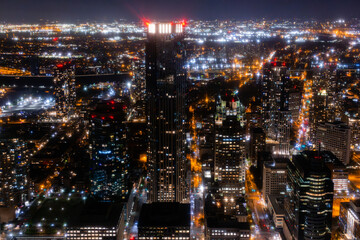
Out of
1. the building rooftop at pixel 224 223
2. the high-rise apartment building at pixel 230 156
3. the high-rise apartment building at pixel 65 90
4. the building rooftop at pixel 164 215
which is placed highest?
the high-rise apartment building at pixel 65 90

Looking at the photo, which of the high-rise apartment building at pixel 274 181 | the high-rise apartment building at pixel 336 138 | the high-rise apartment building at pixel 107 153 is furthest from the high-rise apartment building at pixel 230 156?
the high-rise apartment building at pixel 336 138

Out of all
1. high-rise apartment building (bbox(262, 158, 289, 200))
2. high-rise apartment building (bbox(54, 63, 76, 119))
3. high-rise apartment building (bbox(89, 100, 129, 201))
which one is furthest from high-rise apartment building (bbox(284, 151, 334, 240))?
high-rise apartment building (bbox(54, 63, 76, 119))

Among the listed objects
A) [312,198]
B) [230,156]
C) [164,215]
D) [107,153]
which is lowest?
[164,215]

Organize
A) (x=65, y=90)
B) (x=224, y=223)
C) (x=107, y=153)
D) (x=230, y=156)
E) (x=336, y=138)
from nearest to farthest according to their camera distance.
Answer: (x=224, y=223) → (x=107, y=153) → (x=230, y=156) → (x=336, y=138) → (x=65, y=90)

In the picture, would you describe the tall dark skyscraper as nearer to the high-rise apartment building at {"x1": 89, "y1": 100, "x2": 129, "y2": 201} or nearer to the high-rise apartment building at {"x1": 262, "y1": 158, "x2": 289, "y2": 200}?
the high-rise apartment building at {"x1": 89, "y1": 100, "x2": 129, "y2": 201}

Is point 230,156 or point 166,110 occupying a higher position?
point 166,110

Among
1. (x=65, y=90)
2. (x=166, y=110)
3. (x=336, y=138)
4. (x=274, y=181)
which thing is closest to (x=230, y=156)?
(x=274, y=181)

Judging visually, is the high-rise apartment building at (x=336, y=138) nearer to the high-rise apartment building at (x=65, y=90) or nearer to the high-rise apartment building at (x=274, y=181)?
the high-rise apartment building at (x=274, y=181)

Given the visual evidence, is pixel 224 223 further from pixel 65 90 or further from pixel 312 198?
pixel 65 90

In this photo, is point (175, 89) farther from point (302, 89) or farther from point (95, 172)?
point (302, 89)
